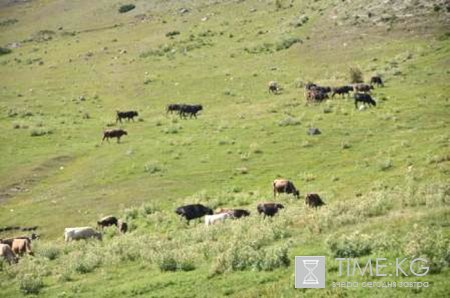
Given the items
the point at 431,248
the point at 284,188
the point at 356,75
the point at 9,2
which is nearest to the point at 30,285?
the point at 431,248

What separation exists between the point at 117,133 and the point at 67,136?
5.28 metres

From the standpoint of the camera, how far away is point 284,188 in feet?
96.6

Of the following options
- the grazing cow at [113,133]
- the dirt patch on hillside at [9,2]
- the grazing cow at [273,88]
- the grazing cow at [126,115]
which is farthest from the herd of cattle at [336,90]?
the dirt patch on hillside at [9,2]

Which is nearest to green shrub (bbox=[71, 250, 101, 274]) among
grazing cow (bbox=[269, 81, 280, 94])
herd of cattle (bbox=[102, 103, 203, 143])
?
herd of cattle (bbox=[102, 103, 203, 143])

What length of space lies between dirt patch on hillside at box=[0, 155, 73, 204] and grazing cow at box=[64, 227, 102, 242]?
10592 millimetres

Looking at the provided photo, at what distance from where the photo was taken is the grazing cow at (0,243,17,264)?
74.4 feet

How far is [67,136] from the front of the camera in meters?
48.6

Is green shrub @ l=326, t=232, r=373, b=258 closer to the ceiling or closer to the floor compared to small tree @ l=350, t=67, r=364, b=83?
closer to the floor

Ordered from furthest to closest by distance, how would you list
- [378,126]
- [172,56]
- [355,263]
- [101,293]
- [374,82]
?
[172,56], [374,82], [378,126], [101,293], [355,263]

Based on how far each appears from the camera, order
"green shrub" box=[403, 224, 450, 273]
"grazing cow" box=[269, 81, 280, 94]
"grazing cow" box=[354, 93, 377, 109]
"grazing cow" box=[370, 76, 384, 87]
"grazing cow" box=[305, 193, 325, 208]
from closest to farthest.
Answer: "green shrub" box=[403, 224, 450, 273] → "grazing cow" box=[305, 193, 325, 208] → "grazing cow" box=[354, 93, 377, 109] → "grazing cow" box=[370, 76, 384, 87] → "grazing cow" box=[269, 81, 280, 94]

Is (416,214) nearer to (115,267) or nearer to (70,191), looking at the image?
(115,267)

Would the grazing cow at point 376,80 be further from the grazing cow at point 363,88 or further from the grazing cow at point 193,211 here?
the grazing cow at point 193,211

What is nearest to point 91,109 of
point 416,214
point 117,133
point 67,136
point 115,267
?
point 67,136

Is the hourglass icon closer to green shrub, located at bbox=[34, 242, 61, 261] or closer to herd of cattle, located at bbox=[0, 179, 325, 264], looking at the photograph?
herd of cattle, located at bbox=[0, 179, 325, 264]
